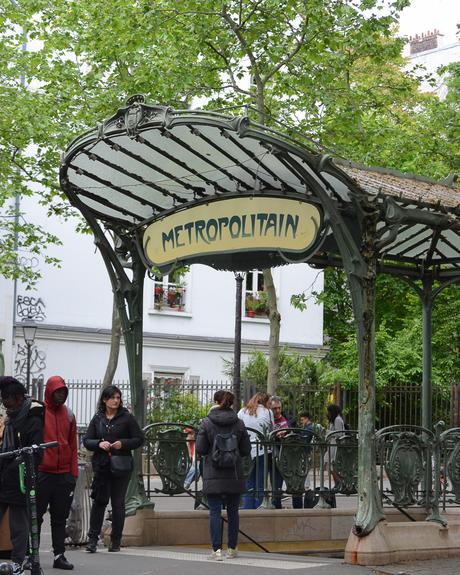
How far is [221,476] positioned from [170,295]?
28.1m

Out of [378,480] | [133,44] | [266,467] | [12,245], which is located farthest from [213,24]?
[378,480]

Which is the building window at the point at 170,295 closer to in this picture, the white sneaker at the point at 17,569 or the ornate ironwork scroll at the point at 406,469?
the ornate ironwork scroll at the point at 406,469

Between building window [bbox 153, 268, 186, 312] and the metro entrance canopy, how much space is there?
25.0 meters

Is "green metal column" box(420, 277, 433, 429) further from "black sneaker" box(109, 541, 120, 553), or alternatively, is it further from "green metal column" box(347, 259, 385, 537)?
"black sneaker" box(109, 541, 120, 553)

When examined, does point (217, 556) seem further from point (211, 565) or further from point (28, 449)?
point (28, 449)

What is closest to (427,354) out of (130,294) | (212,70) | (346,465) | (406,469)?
(346,465)

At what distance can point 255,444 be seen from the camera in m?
13.9

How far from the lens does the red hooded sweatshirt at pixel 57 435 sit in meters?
10.8

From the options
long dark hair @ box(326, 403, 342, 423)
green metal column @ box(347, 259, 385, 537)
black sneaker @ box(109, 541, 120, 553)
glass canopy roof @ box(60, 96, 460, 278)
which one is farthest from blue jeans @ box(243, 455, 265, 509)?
long dark hair @ box(326, 403, 342, 423)

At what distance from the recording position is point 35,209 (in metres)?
37.2

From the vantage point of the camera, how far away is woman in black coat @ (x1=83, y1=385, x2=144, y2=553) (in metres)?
12.1

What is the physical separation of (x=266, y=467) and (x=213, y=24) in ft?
39.5

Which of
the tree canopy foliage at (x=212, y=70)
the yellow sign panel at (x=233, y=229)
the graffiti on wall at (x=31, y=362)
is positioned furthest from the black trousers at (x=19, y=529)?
the graffiti on wall at (x=31, y=362)

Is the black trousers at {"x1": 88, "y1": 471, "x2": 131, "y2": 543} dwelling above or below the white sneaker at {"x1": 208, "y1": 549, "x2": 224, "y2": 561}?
above
